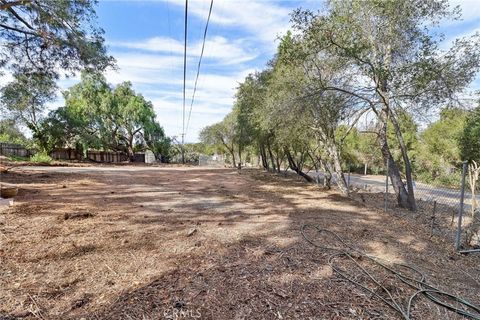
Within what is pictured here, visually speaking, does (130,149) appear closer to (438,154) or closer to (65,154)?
(65,154)

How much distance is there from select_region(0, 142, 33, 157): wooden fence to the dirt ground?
1788 centimetres

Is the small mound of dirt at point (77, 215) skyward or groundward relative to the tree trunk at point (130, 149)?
groundward

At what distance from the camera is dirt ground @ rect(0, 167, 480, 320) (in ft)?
7.12

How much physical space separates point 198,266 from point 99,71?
23.8 feet

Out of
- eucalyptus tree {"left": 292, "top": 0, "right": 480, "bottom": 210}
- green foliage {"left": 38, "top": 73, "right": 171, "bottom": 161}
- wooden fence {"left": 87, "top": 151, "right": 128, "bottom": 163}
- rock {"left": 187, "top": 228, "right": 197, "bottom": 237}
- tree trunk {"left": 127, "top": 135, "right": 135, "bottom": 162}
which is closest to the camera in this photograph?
rock {"left": 187, "top": 228, "right": 197, "bottom": 237}

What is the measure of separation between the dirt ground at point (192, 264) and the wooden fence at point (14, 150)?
58.7ft

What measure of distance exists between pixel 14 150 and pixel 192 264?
75.2 feet

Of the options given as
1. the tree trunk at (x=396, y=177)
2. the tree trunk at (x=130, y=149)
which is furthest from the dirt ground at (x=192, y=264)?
the tree trunk at (x=130, y=149)

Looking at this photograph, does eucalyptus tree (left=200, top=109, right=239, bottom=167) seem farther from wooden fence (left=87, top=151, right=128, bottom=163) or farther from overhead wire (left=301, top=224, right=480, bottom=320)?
overhead wire (left=301, top=224, right=480, bottom=320)

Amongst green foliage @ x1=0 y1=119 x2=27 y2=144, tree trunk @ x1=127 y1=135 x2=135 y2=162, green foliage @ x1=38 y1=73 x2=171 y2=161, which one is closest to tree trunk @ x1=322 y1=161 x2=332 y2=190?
green foliage @ x1=38 y1=73 x2=171 y2=161

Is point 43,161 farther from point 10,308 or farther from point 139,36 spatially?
point 10,308

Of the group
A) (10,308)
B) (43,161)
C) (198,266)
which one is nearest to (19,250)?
(10,308)

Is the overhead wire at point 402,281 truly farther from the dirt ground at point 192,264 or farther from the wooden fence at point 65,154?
the wooden fence at point 65,154

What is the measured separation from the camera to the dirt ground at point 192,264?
85.4 inches
